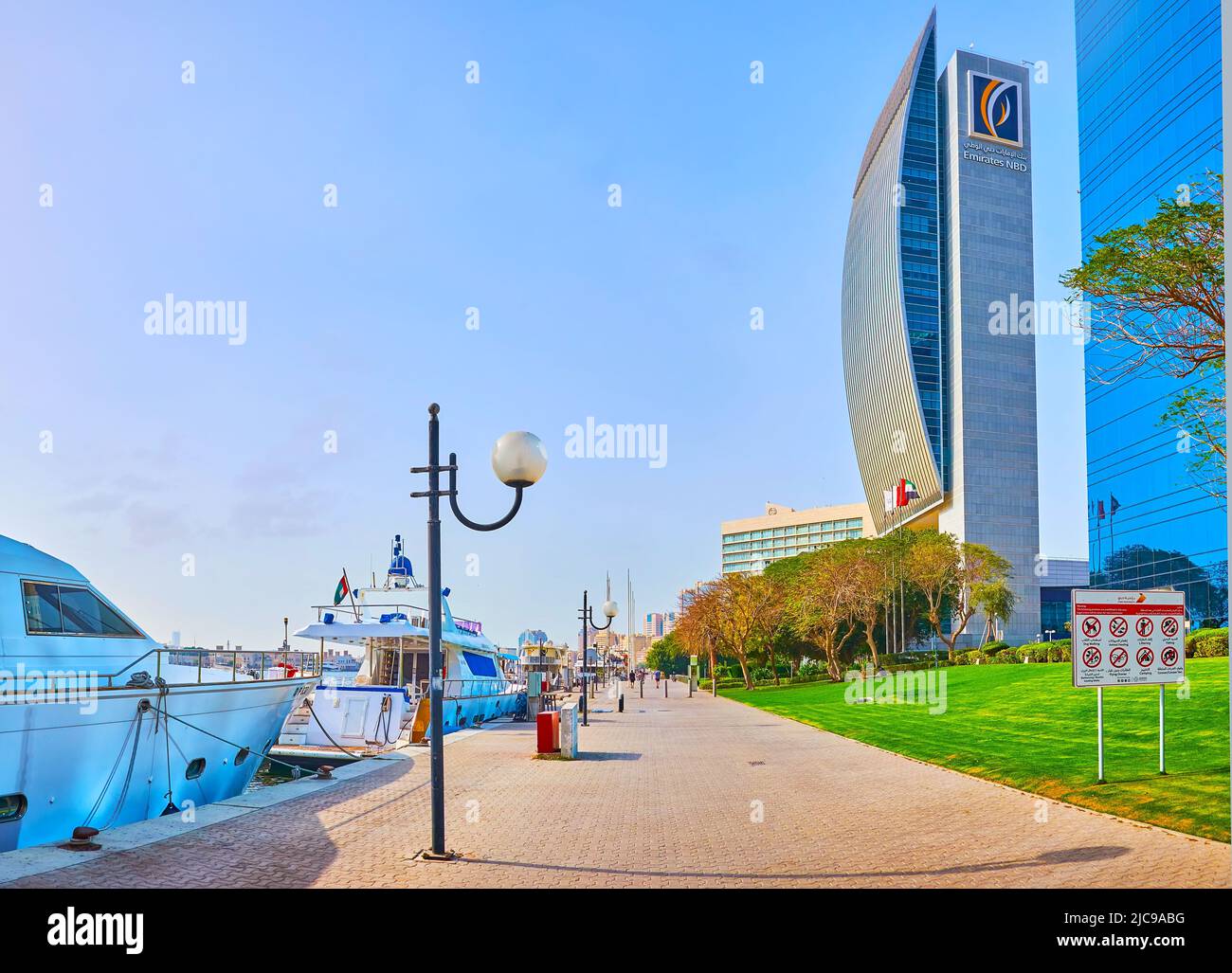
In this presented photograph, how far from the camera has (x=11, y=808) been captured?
10.1m

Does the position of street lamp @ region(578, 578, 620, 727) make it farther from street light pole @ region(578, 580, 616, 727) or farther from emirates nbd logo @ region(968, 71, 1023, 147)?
emirates nbd logo @ region(968, 71, 1023, 147)

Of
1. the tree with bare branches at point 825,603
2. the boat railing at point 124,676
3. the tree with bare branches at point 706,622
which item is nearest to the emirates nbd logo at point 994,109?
the tree with bare branches at point 825,603

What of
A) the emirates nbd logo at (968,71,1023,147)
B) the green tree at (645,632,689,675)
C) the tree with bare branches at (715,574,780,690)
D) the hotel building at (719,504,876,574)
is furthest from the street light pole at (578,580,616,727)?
the hotel building at (719,504,876,574)

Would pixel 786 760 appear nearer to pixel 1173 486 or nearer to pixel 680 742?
pixel 680 742

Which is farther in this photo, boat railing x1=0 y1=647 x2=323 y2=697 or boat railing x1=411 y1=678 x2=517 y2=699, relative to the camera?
boat railing x1=411 y1=678 x2=517 y2=699

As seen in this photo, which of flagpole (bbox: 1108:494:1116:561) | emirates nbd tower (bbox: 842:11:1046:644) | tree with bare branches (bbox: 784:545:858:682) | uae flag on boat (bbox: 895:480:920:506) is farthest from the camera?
emirates nbd tower (bbox: 842:11:1046:644)

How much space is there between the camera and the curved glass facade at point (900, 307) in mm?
121062

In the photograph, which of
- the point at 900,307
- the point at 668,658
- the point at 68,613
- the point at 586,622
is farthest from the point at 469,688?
the point at 668,658

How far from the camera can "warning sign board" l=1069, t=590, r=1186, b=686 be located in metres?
12.6

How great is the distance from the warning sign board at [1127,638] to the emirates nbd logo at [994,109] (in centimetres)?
13066

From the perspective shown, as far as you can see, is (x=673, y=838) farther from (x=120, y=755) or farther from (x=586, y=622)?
(x=586, y=622)

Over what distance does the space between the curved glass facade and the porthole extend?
117545mm

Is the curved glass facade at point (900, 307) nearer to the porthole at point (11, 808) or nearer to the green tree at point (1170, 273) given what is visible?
the green tree at point (1170, 273)
